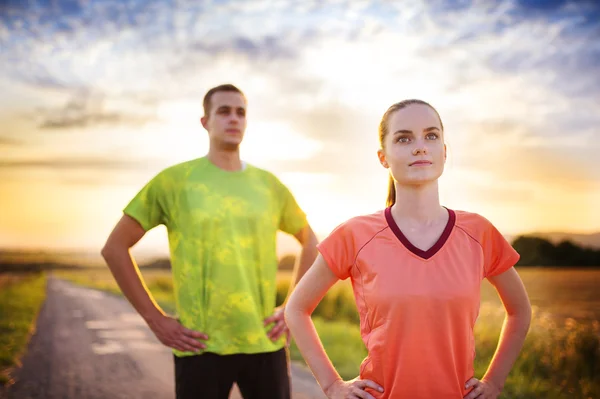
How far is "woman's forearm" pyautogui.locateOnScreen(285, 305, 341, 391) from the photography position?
2.40m

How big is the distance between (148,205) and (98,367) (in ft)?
22.0

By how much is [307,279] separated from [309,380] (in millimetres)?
5811

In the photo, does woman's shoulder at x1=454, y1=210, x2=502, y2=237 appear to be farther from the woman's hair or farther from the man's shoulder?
the man's shoulder

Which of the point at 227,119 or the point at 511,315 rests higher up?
the point at 227,119

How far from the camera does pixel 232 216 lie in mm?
3676

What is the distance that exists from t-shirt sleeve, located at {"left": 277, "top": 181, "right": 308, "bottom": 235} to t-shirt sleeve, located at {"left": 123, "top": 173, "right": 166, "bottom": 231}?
76cm

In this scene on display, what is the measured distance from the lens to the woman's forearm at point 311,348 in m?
2.40

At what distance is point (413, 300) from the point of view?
2197 mm

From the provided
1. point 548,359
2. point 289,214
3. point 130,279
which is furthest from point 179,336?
point 548,359

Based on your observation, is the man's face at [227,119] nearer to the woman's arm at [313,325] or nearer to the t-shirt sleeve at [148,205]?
the t-shirt sleeve at [148,205]

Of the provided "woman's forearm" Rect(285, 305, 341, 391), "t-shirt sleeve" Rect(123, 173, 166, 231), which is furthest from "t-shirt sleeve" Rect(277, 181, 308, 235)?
"woman's forearm" Rect(285, 305, 341, 391)

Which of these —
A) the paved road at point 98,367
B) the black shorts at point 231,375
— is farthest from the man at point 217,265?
the paved road at point 98,367

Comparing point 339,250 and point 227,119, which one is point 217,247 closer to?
point 227,119

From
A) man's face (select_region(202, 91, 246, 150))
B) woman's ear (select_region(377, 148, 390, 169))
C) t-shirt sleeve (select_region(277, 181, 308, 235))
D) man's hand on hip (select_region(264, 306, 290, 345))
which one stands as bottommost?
man's hand on hip (select_region(264, 306, 290, 345))
